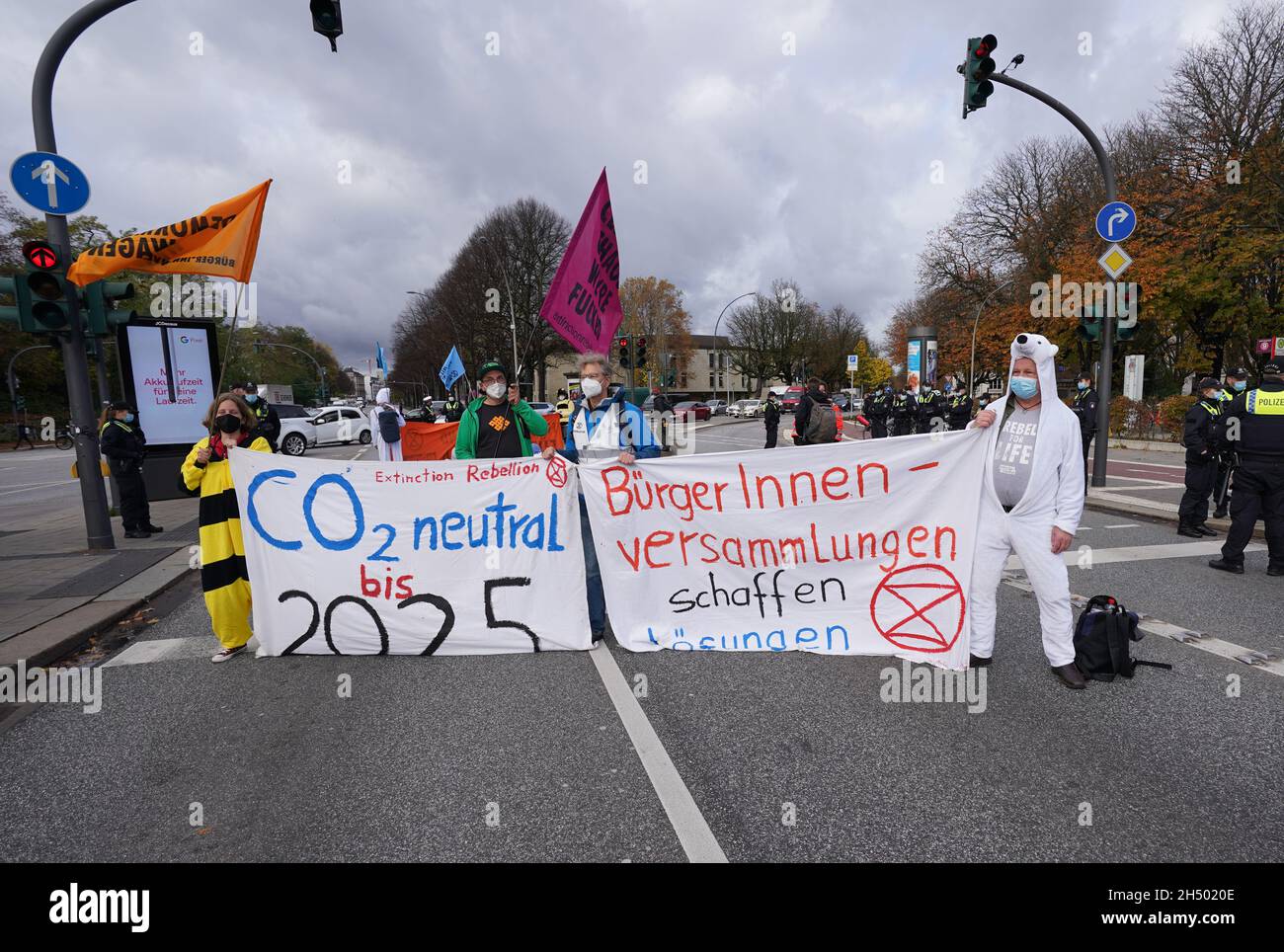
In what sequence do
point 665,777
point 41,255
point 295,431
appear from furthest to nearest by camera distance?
point 295,431 < point 41,255 < point 665,777

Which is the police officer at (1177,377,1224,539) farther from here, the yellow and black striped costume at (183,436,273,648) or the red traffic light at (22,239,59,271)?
the red traffic light at (22,239,59,271)

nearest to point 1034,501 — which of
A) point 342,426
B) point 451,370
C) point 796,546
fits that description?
point 796,546

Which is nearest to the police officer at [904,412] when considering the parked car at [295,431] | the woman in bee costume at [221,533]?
the woman in bee costume at [221,533]

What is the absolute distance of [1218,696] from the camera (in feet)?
11.9

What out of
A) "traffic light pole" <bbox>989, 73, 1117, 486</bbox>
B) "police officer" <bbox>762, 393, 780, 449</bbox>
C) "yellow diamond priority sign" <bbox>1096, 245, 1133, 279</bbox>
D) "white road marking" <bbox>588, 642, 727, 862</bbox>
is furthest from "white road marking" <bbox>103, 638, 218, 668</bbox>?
"police officer" <bbox>762, 393, 780, 449</bbox>

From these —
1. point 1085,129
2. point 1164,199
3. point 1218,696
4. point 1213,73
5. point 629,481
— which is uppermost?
point 1213,73

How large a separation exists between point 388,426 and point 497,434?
1057 centimetres

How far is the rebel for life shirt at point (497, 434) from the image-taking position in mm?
5438

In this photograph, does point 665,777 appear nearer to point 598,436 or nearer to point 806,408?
point 598,436

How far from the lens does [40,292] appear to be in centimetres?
697

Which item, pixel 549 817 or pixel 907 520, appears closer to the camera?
pixel 549 817

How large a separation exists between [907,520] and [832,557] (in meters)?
0.52

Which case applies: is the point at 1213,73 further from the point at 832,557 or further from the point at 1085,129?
the point at 832,557

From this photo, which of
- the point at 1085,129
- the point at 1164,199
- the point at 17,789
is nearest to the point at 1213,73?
the point at 1164,199
